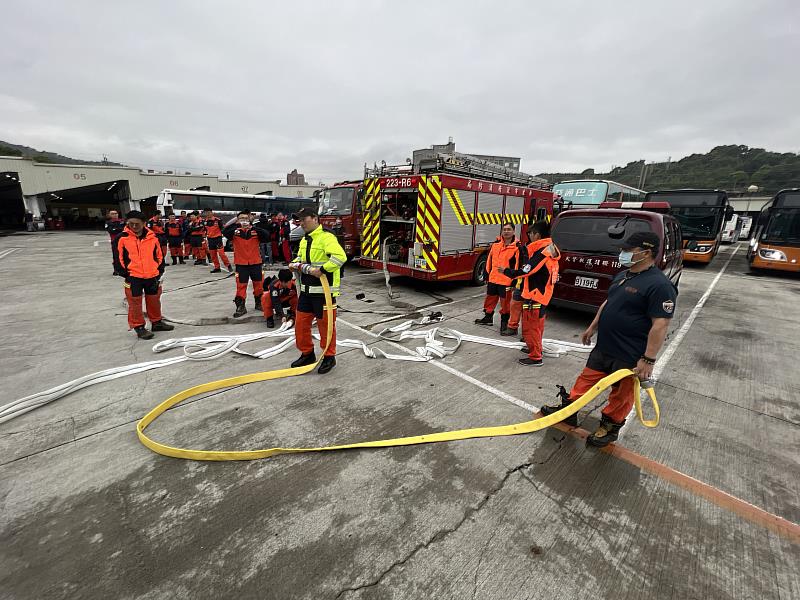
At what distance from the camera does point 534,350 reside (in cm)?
442

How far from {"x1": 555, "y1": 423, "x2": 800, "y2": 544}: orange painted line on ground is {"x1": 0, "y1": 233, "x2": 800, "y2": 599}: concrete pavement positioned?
4cm

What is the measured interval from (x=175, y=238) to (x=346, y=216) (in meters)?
6.45

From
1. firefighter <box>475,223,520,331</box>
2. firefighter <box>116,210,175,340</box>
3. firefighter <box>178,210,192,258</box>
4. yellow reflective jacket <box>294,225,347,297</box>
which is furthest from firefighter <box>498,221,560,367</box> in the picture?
firefighter <box>178,210,192,258</box>

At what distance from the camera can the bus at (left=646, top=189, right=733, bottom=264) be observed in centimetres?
1310

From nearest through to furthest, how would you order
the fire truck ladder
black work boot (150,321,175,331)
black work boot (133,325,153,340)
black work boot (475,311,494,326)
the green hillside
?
1. black work boot (133,325,153,340)
2. black work boot (150,321,175,331)
3. black work boot (475,311,494,326)
4. the fire truck ladder
5. the green hillside

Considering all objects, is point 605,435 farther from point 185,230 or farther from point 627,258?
point 185,230

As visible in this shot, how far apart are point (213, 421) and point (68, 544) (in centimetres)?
120

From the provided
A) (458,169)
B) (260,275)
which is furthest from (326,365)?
(458,169)

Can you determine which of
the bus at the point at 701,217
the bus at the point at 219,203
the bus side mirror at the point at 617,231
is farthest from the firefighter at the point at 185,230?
the bus at the point at 701,217

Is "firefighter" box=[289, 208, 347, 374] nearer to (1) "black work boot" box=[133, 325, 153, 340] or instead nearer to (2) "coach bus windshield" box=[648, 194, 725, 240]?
(1) "black work boot" box=[133, 325, 153, 340]

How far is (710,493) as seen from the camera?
2.44 meters

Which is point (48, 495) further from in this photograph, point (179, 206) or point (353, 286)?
point (179, 206)

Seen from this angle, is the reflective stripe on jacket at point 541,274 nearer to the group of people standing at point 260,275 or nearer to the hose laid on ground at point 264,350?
the hose laid on ground at point 264,350

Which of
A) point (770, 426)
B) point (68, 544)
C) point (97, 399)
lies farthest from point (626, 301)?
point (97, 399)
